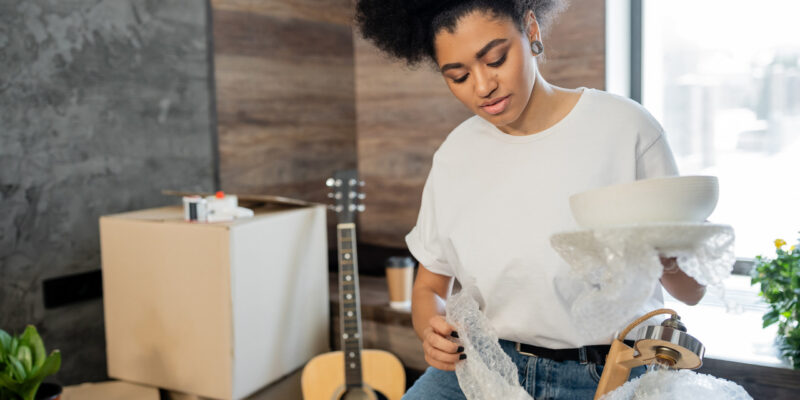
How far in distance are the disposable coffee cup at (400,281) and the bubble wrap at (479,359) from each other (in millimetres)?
881

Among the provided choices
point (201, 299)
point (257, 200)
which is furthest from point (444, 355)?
point (257, 200)

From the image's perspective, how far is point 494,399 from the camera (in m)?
0.94

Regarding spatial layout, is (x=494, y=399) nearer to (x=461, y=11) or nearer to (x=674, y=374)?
(x=674, y=374)

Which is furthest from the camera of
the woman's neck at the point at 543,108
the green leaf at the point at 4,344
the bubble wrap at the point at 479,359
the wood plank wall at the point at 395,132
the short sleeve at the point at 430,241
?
the wood plank wall at the point at 395,132

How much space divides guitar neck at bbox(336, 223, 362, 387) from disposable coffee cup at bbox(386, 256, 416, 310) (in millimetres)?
112

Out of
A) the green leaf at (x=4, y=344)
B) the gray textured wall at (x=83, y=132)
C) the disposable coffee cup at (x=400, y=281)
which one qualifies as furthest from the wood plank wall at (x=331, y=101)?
the green leaf at (x=4, y=344)

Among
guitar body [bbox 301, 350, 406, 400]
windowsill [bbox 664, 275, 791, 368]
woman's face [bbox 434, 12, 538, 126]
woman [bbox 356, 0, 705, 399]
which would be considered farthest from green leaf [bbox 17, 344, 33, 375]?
windowsill [bbox 664, 275, 791, 368]

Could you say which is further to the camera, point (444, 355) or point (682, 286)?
point (444, 355)

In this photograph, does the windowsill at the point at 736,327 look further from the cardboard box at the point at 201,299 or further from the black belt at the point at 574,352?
the cardboard box at the point at 201,299

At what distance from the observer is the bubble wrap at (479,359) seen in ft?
3.12

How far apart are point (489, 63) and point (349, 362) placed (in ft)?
3.50

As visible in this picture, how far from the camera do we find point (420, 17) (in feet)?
3.57

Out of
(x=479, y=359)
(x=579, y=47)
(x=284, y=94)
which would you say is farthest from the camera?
(x=284, y=94)

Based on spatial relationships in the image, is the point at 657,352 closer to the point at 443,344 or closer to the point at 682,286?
the point at 682,286
